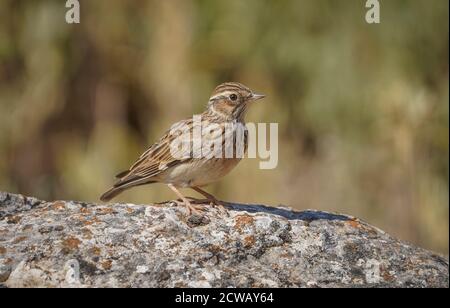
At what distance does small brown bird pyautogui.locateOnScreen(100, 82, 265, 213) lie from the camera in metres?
6.66

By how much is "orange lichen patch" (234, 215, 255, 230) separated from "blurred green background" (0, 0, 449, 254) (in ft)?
16.2

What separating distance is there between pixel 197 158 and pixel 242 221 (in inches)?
41.4

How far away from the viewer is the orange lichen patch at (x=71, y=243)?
511cm

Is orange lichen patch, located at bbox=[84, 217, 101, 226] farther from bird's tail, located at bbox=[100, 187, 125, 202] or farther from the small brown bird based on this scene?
bird's tail, located at bbox=[100, 187, 125, 202]

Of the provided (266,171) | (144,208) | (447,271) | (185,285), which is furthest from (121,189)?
(266,171)

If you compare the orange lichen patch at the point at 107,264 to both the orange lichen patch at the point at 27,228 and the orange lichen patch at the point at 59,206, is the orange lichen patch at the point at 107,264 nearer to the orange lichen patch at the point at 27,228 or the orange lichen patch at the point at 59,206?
the orange lichen patch at the point at 27,228

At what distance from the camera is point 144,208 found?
19.1 feet

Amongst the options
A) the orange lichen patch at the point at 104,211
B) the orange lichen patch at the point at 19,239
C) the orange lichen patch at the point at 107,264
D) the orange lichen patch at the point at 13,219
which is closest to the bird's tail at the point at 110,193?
the orange lichen patch at the point at 104,211

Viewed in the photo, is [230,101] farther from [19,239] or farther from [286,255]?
[19,239]

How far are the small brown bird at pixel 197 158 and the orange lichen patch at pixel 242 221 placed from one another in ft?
1.91

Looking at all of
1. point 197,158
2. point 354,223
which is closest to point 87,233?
point 197,158

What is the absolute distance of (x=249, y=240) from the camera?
5.57 metres

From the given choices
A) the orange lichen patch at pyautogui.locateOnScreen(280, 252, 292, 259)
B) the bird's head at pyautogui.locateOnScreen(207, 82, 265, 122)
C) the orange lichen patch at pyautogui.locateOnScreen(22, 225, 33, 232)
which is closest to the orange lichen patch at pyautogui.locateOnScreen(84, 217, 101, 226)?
the orange lichen patch at pyautogui.locateOnScreen(22, 225, 33, 232)
